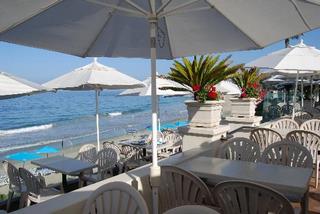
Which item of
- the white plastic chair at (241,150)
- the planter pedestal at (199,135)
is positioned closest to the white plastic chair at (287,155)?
the white plastic chair at (241,150)

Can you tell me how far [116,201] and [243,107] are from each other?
5463 mm

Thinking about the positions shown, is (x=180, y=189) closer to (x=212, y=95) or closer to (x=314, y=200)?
(x=212, y=95)

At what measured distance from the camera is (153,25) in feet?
8.79

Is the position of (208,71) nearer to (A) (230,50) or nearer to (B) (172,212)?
(A) (230,50)

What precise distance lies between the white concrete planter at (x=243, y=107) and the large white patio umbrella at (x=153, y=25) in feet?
12.2

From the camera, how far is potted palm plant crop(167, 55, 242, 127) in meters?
4.56

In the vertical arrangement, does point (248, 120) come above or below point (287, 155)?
above

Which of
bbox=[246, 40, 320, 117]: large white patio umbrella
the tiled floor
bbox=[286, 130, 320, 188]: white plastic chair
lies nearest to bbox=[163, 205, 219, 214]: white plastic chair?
the tiled floor

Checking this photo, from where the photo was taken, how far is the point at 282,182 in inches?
101

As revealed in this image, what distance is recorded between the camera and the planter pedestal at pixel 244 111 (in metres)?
6.98

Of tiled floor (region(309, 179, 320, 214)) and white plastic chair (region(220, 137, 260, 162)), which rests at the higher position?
white plastic chair (region(220, 137, 260, 162))

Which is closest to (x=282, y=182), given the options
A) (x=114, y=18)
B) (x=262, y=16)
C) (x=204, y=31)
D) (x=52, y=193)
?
(x=262, y=16)

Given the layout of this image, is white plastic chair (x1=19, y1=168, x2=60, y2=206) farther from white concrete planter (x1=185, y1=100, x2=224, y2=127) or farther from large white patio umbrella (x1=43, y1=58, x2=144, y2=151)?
white concrete planter (x1=185, y1=100, x2=224, y2=127)

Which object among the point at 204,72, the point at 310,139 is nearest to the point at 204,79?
the point at 204,72
